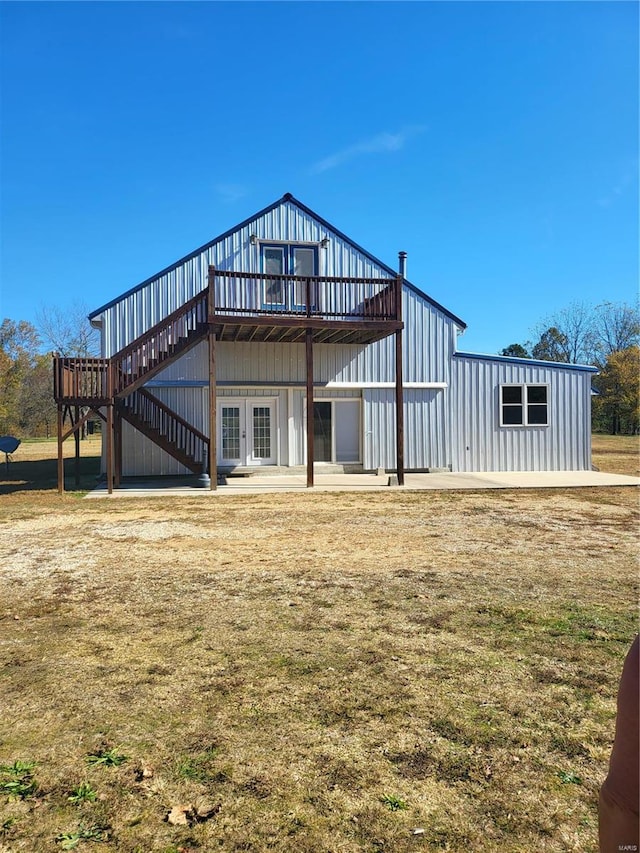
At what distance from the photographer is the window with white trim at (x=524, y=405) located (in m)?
18.2

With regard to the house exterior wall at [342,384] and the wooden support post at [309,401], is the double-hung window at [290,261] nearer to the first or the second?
the house exterior wall at [342,384]

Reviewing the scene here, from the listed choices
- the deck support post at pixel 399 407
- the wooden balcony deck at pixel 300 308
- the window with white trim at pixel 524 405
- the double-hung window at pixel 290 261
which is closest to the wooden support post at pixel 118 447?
the wooden balcony deck at pixel 300 308

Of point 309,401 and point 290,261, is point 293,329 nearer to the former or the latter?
point 309,401

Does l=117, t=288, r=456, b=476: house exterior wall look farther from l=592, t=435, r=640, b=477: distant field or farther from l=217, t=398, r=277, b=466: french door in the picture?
l=592, t=435, r=640, b=477: distant field

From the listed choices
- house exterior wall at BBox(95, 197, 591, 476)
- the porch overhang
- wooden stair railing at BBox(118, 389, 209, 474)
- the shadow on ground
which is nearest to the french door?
house exterior wall at BBox(95, 197, 591, 476)

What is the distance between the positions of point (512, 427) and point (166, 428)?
10.4 metres

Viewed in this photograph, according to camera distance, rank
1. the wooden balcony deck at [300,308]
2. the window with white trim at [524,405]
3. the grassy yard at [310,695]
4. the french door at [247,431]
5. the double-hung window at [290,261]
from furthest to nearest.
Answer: the window with white trim at [524,405] → the double-hung window at [290,261] → the french door at [247,431] → the wooden balcony deck at [300,308] → the grassy yard at [310,695]

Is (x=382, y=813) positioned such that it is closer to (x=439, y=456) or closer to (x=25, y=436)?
(x=439, y=456)

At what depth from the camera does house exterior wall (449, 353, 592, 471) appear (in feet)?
59.2

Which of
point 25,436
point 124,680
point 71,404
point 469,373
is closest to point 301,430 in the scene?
point 469,373

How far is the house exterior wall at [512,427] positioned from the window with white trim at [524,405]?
16 cm

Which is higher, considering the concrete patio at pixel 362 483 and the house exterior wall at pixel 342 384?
the house exterior wall at pixel 342 384

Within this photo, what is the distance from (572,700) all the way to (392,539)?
460 centimetres

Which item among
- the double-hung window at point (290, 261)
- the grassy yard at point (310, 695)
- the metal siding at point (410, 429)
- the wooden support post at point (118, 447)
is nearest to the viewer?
the grassy yard at point (310, 695)
